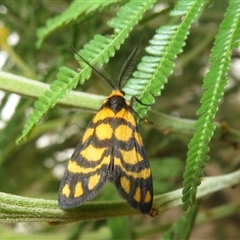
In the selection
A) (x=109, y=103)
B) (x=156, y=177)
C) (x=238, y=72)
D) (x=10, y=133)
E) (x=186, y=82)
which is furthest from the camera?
(x=238, y=72)

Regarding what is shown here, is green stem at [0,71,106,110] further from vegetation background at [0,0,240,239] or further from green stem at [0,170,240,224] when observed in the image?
green stem at [0,170,240,224]

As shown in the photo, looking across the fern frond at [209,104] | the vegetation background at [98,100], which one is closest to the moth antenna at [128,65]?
the vegetation background at [98,100]

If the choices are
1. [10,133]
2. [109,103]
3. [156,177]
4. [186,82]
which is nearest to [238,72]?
[186,82]

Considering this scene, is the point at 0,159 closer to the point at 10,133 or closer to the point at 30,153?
the point at 10,133

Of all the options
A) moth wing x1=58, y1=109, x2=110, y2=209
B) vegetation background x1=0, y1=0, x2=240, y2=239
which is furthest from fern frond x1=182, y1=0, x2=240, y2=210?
moth wing x1=58, y1=109, x2=110, y2=209

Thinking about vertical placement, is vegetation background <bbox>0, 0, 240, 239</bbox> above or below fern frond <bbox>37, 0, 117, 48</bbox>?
below

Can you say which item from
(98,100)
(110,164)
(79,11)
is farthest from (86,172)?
(79,11)
